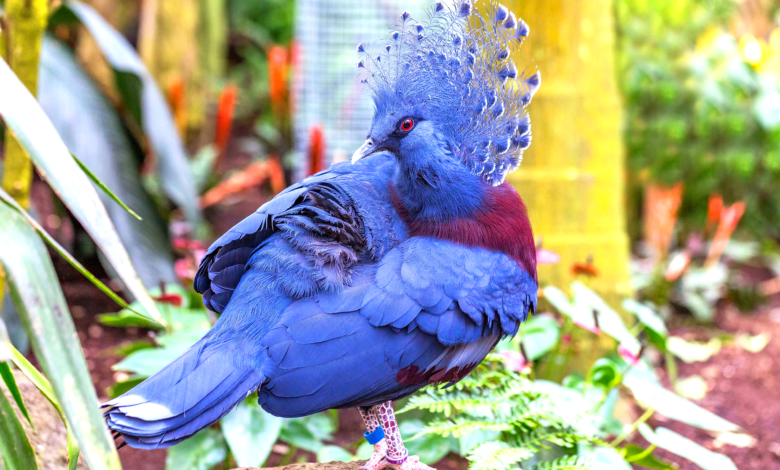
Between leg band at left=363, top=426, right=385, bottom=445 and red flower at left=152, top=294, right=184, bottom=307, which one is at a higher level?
red flower at left=152, top=294, right=184, bottom=307

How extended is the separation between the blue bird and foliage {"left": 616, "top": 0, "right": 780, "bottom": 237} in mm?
3351

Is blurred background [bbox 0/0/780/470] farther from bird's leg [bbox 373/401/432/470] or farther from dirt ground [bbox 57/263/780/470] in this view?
bird's leg [bbox 373/401/432/470]

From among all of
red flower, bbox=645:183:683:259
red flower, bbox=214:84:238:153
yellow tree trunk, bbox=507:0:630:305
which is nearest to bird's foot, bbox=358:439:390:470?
yellow tree trunk, bbox=507:0:630:305

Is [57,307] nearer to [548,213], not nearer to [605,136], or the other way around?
[548,213]

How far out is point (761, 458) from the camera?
8.85ft

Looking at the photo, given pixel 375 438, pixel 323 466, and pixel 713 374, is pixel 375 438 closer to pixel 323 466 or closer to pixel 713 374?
pixel 323 466

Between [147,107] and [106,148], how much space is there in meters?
0.31

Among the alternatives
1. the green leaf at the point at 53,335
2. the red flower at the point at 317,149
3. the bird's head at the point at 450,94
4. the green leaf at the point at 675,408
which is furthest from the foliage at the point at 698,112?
the green leaf at the point at 53,335

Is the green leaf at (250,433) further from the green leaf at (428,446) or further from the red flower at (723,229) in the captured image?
the red flower at (723,229)

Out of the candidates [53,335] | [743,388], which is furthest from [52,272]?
[743,388]

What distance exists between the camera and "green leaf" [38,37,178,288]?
3.36 meters

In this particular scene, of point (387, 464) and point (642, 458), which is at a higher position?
point (387, 464)

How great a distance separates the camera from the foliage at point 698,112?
183 inches

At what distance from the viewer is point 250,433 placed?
1.98 meters
